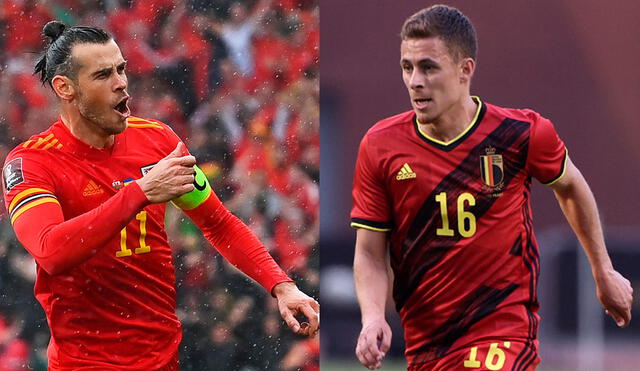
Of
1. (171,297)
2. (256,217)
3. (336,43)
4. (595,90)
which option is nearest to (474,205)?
(171,297)

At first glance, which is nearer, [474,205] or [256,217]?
A: [474,205]

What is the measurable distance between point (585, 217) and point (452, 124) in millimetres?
629

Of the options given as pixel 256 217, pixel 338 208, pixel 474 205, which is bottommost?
pixel 338 208

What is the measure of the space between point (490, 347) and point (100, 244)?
4.72 ft

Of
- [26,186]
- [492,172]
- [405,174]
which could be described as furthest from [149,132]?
[492,172]

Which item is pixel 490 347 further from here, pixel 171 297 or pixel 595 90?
pixel 595 90

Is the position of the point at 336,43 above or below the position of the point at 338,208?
above

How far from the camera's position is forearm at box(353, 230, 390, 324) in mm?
4469

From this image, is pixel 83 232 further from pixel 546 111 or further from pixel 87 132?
pixel 546 111

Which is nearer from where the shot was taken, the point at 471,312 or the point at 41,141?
the point at 471,312

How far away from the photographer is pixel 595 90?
27.7ft

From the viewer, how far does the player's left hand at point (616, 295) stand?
15.3 ft

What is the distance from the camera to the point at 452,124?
4.61m

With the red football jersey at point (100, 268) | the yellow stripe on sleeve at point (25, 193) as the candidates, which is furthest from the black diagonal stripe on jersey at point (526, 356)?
the yellow stripe on sleeve at point (25, 193)
